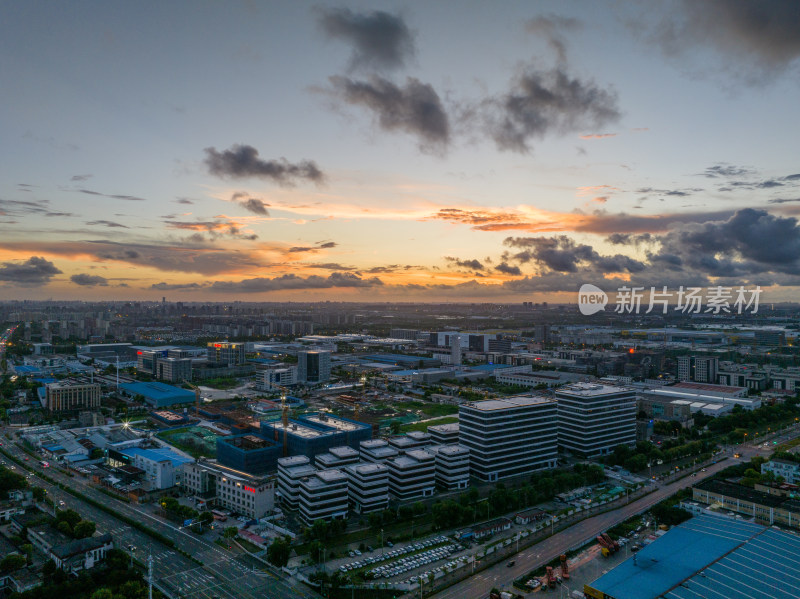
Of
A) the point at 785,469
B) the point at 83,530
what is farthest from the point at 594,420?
the point at 83,530

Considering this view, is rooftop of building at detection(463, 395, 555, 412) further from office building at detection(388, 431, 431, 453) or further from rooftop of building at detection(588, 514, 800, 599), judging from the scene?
rooftop of building at detection(588, 514, 800, 599)

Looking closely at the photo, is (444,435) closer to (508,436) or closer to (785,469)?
(508,436)

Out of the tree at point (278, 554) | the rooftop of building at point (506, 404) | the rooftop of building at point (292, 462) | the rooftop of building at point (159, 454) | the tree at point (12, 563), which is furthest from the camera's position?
the rooftop of building at point (506, 404)

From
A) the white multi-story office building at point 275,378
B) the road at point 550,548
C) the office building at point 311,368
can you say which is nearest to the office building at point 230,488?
the road at point 550,548

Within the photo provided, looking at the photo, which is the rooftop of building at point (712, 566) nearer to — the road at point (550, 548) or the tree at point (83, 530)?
the road at point (550, 548)

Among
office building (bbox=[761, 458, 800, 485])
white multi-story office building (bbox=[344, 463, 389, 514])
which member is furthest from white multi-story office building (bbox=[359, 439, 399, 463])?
office building (bbox=[761, 458, 800, 485])

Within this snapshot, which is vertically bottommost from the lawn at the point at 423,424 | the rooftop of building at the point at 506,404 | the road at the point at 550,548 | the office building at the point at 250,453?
the lawn at the point at 423,424

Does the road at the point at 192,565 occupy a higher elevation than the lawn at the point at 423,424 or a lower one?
higher

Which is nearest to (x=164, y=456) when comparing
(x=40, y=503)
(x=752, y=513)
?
(x=40, y=503)
